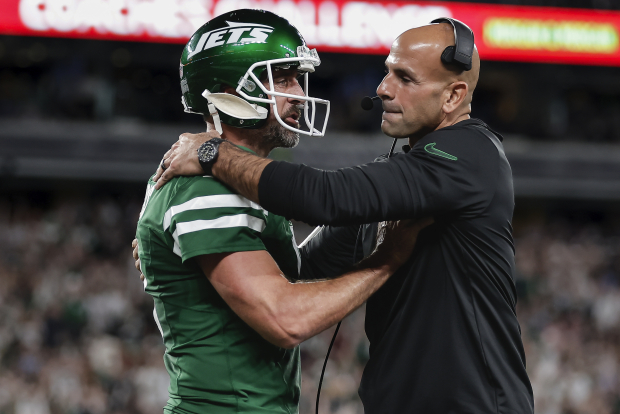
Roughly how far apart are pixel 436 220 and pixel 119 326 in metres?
7.34

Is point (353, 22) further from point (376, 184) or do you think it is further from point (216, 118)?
point (376, 184)

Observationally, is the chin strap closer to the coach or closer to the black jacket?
the coach

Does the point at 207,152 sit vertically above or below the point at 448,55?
below

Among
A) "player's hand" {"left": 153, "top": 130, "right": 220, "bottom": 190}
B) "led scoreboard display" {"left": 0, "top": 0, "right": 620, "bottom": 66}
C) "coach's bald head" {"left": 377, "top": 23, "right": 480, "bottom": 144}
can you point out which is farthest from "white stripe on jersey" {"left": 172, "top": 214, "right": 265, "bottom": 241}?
"led scoreboard display" {"left": 0, "top": 0, "right": 620, "bottom": 66}

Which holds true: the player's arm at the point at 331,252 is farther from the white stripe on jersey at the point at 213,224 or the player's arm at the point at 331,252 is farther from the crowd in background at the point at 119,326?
the crowd in background at the point at 119,326

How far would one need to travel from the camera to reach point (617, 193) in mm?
12758

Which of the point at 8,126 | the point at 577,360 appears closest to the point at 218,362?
the point at 577,360

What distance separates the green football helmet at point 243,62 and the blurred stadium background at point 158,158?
601 cm

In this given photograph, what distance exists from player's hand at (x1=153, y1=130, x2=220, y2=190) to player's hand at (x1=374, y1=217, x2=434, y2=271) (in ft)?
2.17

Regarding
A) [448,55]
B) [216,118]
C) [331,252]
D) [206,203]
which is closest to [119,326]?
[331,252]

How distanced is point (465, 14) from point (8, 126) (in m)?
7.93

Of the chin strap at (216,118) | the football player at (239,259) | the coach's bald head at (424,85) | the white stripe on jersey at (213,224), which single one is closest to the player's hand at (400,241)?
the football player at (239,259)

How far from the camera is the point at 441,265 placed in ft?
7.13

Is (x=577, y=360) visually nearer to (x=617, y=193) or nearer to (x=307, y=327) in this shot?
(x=617, y=193)
